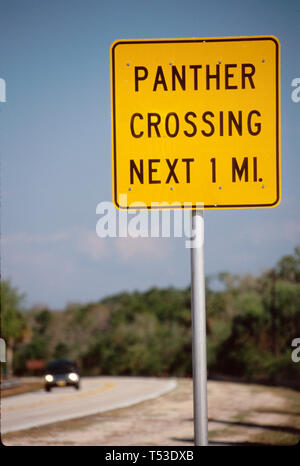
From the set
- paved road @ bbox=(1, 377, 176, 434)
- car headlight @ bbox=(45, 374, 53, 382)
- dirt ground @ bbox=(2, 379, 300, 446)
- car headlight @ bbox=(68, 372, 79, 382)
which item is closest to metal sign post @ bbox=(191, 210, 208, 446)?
dirt ground @ bbox=(2, 379, 300, 446)

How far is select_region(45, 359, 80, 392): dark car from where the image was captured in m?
43.6

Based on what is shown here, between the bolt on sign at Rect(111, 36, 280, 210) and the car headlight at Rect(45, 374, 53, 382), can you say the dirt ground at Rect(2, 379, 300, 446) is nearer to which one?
the bolt on sign at Rect(111, 36, 280, 210)

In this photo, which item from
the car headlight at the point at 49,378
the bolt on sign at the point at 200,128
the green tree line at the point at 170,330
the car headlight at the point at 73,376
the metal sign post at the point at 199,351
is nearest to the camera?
the metal sign post at the point at 199,351

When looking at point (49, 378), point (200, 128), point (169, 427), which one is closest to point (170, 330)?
point (49, 378)

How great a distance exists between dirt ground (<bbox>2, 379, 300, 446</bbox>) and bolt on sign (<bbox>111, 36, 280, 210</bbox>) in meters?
13.4

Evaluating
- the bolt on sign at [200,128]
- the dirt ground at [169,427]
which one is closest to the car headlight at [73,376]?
the dirt ground at [169,427]

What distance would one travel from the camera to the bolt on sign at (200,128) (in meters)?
3.45

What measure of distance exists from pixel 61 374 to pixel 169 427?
2375cm

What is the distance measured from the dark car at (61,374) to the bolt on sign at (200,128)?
41.0 meters

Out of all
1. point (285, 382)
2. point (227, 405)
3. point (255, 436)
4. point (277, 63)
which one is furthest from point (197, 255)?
point (285, 382)

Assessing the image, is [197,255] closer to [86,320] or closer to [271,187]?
[271,187]

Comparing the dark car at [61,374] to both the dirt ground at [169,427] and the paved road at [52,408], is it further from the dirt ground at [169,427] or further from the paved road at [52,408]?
the dirt ground at [169,427]

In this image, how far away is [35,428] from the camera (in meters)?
21.3

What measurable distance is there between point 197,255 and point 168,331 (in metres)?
95.5
